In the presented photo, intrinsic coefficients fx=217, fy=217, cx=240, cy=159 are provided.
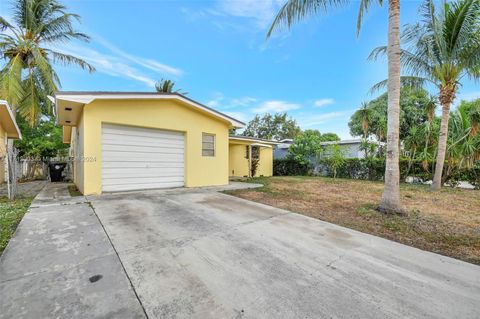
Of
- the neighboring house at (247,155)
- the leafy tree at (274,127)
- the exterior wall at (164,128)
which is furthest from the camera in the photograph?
the leafy tree at (274,127)

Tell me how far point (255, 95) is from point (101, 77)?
12455 millimetres

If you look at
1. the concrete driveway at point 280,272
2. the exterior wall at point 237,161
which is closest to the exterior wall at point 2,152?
the concrete driveway at point 280,272

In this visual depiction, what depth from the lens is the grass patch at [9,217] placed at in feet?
11.1

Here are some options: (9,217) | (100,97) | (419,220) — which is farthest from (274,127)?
(9,217)

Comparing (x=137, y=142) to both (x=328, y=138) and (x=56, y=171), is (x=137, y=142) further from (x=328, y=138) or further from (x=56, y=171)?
(x=328, y=138)

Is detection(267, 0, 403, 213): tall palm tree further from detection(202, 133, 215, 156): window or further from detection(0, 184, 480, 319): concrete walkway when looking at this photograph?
detection(202, 133, 215, 156): window

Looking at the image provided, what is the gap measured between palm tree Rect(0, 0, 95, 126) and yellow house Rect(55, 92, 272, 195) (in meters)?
5.10

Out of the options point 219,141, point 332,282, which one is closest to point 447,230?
point 332,282

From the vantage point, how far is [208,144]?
9.71m

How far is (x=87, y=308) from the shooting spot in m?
1.85

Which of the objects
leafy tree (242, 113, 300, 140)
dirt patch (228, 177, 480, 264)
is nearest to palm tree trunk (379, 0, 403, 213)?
dirt patch (228, 177, 480, 264)

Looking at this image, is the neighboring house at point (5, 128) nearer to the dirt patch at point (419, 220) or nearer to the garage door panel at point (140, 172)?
the garage door panel at point (140, 172)

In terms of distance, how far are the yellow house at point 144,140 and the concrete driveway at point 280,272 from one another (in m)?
3.24

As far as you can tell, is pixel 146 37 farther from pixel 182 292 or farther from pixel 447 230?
→ pixel 447 230
